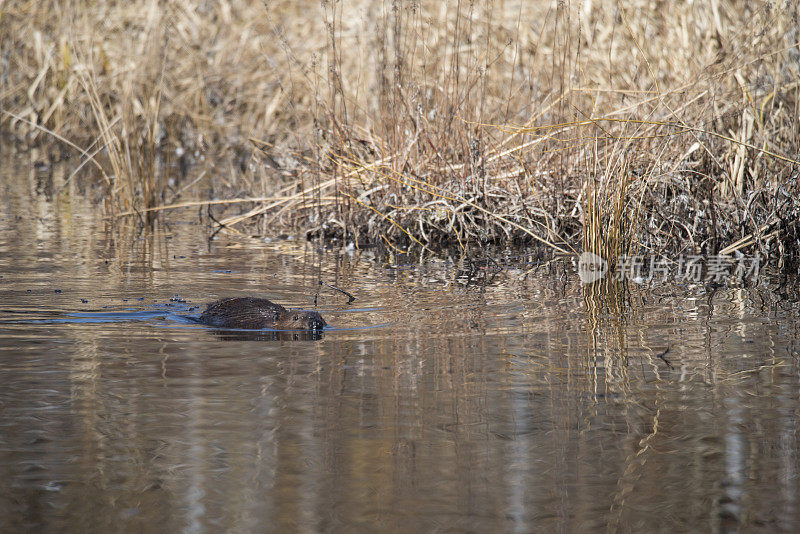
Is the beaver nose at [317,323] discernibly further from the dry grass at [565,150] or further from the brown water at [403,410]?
the dry grass at [565,150]

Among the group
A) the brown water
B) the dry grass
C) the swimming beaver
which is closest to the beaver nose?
the swimming beaver

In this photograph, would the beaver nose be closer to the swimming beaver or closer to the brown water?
the swimming beaver

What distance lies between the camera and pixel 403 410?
442 cm

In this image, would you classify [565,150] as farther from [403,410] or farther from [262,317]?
[403,410]

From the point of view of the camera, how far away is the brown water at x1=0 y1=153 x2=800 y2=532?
349 centimetres

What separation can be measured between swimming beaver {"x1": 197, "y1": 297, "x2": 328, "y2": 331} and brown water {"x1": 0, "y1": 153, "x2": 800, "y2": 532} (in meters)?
0.13

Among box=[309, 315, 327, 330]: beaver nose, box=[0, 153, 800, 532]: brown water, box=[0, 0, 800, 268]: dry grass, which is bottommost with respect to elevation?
box=[0, 153, 800, 532]: brown water

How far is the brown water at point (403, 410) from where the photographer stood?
3.49 m

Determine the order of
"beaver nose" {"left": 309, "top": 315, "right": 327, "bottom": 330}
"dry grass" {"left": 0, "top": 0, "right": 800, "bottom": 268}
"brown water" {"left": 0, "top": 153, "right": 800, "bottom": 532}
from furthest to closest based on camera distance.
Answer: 1. "dry grass" {"left": 0, "top": 0, "right": 800, "bottom": 268}
2. "beaver nose" {"left": 309, "top": 315, "right": 327, "bottom": 330}
3. "brown water" {"left": 0, "top": 153, "right": 800, "bottom": 532}

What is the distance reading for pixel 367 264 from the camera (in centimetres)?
813

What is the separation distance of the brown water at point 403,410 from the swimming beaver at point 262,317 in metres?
0.13

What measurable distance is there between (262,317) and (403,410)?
166 cm

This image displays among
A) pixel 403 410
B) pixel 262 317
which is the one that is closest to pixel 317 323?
pixel 262 317

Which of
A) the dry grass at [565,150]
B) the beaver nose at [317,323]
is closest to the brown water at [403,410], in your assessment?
the beaver nose at [317,323]
